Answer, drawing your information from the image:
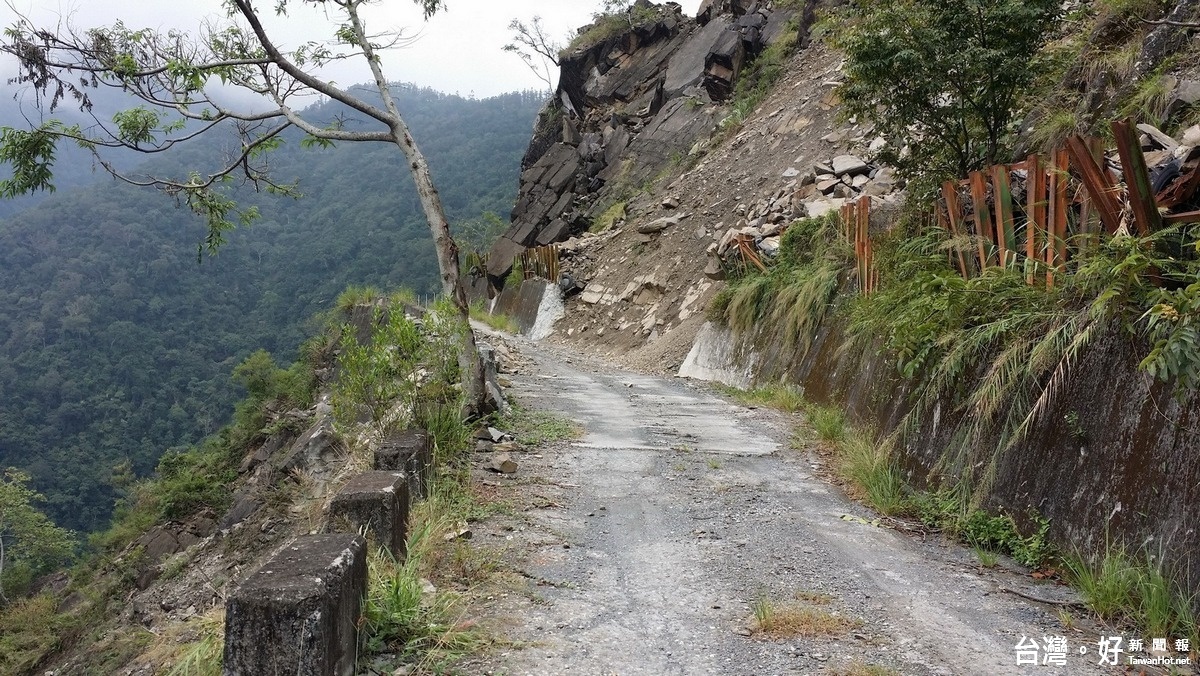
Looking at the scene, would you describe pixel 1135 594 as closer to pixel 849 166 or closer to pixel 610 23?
pixel 849 166

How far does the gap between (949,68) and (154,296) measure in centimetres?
6558

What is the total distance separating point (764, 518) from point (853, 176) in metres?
9.67

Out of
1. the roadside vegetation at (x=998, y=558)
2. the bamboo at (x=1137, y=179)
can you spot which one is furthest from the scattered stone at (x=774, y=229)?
the bamboo at (x=1137, y=179)

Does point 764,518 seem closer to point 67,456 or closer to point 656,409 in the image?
point 656,409

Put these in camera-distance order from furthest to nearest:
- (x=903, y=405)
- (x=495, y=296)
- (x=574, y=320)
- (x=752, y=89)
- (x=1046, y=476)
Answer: (x=495, y=296) < (x=752, y=89) < (x=574, y=320) < (x=903, y=405) < (x=1046, y=476)

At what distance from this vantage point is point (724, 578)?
3.88 meters

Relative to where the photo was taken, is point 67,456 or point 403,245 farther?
point 403,245

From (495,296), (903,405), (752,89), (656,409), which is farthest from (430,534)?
(495,296)

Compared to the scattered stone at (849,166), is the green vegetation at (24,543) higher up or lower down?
lower down

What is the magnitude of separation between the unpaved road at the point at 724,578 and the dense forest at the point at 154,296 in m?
38.4

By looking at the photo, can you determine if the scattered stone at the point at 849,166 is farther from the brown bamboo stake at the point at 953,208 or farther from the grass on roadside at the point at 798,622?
the grass on roadside at the point at 798,622

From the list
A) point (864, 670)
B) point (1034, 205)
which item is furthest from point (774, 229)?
point (864, 670)

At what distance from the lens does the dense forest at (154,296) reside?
154 feet

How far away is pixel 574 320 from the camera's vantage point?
72.5 feet
